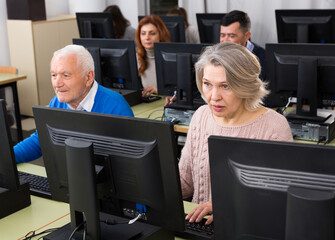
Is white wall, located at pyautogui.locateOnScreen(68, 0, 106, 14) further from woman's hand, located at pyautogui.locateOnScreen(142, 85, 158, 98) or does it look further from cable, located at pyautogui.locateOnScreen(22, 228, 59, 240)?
cable, located at pyautogui.locateOnScreen(22, 228, 59, 240)

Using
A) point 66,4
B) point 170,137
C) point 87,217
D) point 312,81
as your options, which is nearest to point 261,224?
point 170,137

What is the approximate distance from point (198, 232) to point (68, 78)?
42.0 inches

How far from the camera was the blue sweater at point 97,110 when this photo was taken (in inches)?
100

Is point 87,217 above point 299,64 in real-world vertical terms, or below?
below

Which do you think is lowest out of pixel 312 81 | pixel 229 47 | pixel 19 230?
pixel 19 230

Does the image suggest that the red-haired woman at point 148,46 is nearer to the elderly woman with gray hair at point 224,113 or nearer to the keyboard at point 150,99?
the keyboard at point 150,99

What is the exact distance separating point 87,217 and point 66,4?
5740mm

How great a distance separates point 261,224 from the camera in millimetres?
1314

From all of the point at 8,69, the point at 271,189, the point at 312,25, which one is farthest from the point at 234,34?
the point at 271,189

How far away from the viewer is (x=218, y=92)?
2076 mm

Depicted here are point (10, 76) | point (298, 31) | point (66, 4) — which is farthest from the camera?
point (66, 4)

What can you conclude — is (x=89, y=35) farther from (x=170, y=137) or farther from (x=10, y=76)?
(x=170, y=137)

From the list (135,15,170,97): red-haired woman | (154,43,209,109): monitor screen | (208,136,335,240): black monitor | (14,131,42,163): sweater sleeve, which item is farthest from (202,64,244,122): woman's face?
(135,15,170,97): red-haired woman

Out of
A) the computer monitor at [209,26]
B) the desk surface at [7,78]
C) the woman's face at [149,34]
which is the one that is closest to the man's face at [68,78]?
→ the woman's face at [149,34]
